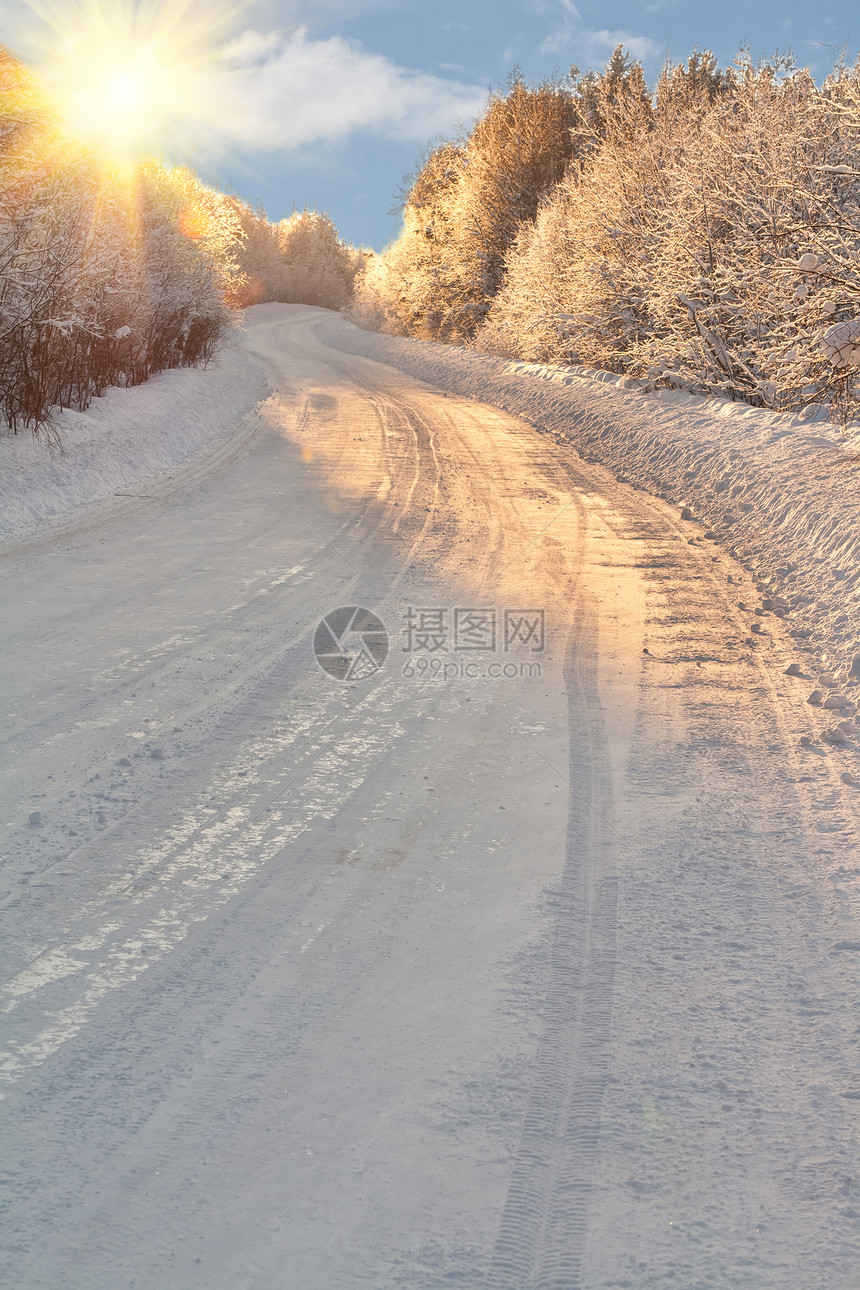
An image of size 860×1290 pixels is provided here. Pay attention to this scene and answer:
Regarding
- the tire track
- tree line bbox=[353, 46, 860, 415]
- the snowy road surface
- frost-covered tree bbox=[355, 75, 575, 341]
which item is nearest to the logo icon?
the snowy road surface

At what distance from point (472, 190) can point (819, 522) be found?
1138 inches

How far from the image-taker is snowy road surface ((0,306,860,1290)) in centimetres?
225

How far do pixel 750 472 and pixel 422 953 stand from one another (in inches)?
322

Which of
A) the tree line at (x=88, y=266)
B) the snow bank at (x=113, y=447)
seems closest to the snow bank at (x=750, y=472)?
the snow bank at (x=113, y=447)

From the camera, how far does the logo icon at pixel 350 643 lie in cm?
569

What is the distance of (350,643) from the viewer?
6.09 meters

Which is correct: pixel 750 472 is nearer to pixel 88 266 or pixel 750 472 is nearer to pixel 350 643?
pixel 350 643

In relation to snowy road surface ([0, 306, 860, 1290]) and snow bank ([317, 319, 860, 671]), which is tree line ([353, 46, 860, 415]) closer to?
snow bank ([317, 319, 860, 671])

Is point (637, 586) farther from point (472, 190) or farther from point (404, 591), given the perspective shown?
point (472, 190)

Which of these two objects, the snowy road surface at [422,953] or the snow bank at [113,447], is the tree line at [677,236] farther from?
the snow bank at [113,447]

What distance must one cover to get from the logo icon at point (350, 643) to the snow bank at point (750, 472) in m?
2.76

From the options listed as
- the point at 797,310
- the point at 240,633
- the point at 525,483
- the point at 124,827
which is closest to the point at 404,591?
the point at 240,633

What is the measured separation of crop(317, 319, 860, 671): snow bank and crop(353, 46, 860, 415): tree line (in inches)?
26.2

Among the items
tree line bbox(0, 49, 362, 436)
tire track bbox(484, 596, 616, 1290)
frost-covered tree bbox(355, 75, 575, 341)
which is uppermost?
frost-covered tree bbox(355, 75, 575, 341)
